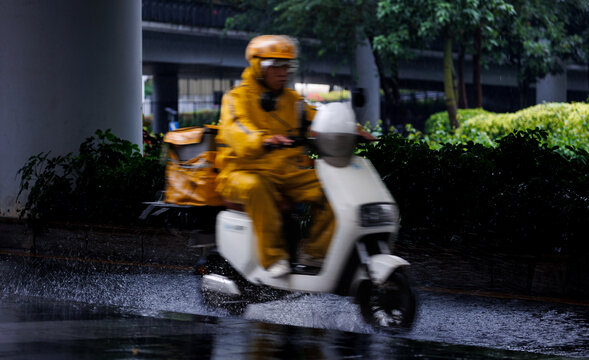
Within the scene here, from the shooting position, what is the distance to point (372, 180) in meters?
6.49

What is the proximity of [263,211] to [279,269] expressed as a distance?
1.28ft

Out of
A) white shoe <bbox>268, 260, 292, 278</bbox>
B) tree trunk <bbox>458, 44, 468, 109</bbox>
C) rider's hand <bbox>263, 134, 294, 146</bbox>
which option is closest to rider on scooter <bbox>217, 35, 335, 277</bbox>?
white shoe <bbox>268, 260, 292, 278</bbox>

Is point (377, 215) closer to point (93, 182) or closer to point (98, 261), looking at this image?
point (98, 261)

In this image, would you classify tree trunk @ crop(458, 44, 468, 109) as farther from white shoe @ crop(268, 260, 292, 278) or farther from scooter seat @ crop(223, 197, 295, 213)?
white shoe @ crop(268, 260, 292, 278)

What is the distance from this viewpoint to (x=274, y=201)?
270 inches

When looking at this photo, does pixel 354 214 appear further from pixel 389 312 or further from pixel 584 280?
pixel 584 280

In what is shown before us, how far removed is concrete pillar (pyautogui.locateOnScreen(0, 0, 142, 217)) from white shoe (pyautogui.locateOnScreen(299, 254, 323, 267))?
5.45m

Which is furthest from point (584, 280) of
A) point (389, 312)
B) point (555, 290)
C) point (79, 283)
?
point (79, 283)

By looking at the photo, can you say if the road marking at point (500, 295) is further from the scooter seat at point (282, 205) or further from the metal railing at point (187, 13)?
the metal railing at point (187, 13)

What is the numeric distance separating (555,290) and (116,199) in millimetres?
4751

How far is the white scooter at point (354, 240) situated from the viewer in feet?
20.4

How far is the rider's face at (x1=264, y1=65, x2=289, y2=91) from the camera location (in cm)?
695

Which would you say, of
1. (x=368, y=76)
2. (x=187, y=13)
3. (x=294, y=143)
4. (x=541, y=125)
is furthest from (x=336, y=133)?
(x=368, y=76)

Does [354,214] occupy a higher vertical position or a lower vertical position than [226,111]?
lower
